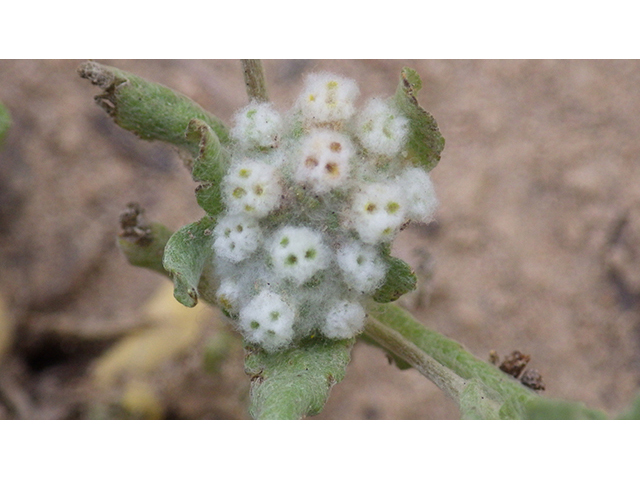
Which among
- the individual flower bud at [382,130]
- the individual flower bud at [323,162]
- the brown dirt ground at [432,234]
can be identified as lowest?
the brown dirt ground at [432,234]

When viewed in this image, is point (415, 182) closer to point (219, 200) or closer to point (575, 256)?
point (219, 200)

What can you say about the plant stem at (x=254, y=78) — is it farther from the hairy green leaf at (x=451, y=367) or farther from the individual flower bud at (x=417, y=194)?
the hairy green leaf at (x=451, y=367)

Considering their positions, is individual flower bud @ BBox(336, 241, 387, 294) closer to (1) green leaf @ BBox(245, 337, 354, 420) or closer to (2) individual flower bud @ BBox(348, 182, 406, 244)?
(2) individual flower bud @ BBox(348, 182, 406, 244)

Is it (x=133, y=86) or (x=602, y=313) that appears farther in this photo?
(x=602, y=313)

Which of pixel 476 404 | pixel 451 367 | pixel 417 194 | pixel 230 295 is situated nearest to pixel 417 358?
pixel 451 367

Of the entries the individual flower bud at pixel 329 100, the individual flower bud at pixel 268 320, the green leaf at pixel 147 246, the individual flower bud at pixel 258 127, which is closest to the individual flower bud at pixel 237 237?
the individual flower bud at pixel 268 320

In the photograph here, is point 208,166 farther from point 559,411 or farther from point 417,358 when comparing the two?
point 559,411

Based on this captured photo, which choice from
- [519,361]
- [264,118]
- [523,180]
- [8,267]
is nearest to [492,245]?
[523,180]
